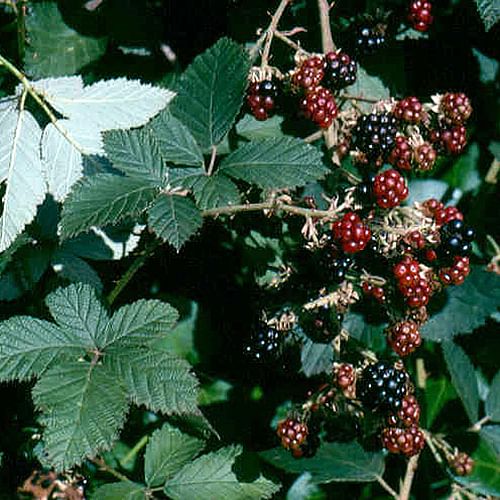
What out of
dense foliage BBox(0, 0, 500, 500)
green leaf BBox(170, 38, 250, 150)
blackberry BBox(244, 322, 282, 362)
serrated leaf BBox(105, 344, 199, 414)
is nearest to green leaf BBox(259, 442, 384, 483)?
dense foliage BBox(0, 0, 500, 500)

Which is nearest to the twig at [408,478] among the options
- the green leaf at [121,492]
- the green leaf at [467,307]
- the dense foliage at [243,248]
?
the dense foliage at [243,248]

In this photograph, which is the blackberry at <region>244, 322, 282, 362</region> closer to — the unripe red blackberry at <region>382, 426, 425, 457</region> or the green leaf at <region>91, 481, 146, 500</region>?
the unripe red blackberry at <region>382, 426, 425, 457</region>

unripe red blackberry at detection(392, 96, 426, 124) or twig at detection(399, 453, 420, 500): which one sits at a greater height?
unripe red blackberry at detection(392, 96, 426, 124)

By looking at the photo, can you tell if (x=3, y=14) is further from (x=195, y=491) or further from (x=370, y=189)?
(x=195, y=491)

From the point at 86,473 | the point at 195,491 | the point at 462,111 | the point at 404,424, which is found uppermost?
the point at 462,111

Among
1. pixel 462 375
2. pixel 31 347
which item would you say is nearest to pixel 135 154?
pixel 31 347

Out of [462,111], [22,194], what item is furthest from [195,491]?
[462,111]

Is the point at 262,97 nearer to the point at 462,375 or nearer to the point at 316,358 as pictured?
the point at 316,358
